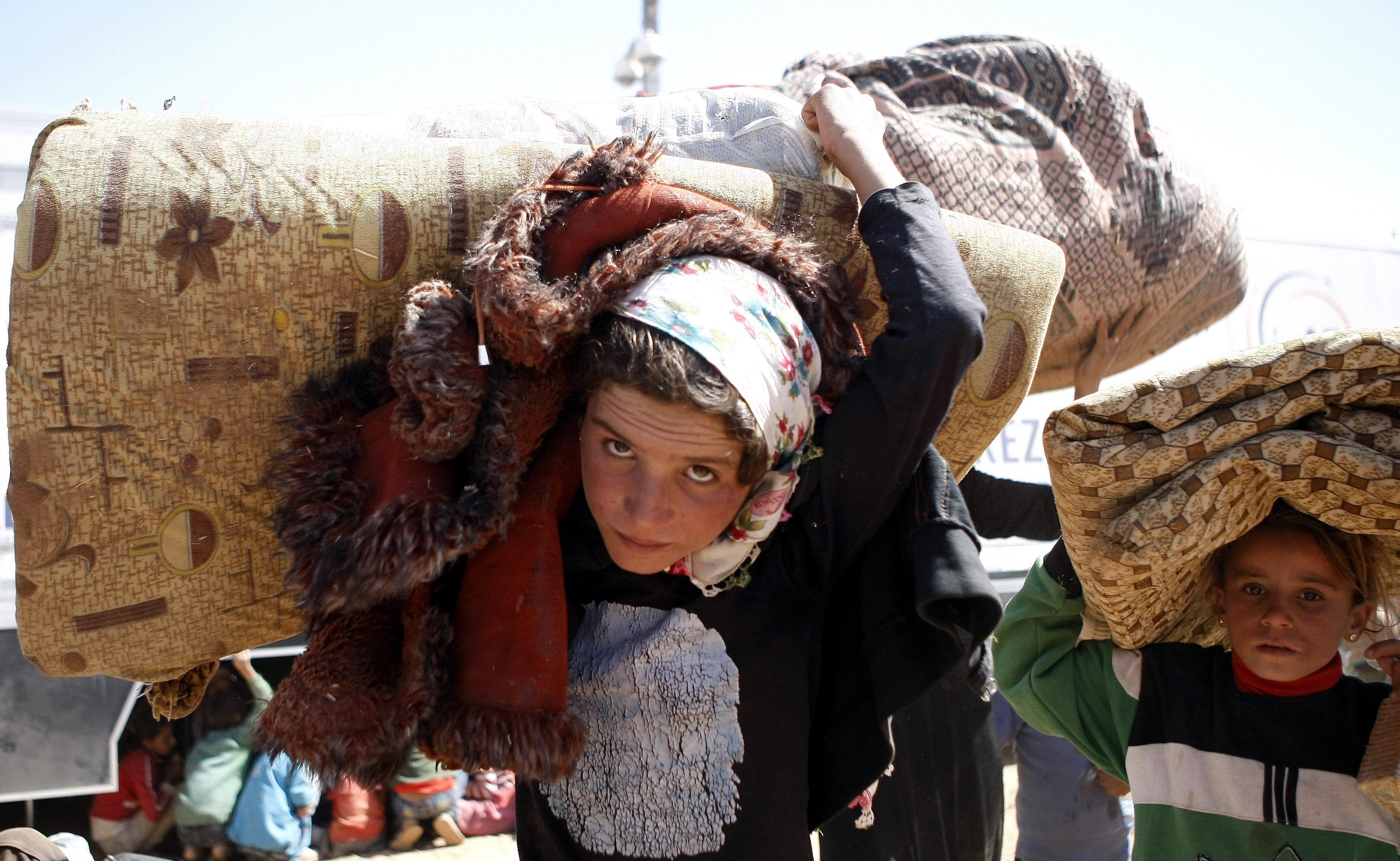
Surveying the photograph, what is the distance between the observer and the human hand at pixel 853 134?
1.56 meters

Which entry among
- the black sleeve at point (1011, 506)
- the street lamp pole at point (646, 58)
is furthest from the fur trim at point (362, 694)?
the street lamp pole at point (646, 58)

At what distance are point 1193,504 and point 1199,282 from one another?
2.94ft

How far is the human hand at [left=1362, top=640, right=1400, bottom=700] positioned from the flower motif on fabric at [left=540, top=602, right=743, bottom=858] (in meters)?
1.08

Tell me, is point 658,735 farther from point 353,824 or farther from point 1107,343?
point 353,824

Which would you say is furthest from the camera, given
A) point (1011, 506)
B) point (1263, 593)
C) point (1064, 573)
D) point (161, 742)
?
point (161, 742)

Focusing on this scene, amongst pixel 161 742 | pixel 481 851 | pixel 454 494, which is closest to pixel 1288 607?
pixel 454 494

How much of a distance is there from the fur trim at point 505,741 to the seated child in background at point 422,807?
4033 millimetres

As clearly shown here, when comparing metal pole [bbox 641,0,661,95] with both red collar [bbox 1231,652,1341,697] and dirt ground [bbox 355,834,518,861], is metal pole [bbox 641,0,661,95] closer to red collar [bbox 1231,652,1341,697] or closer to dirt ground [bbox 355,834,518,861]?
dirt ground [bbox 355,834,518,861]

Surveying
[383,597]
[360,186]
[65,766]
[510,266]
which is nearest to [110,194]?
[360,186]

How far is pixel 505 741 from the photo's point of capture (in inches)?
48.0

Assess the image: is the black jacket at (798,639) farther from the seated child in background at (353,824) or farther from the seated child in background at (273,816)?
the seated child in background at (353,824)

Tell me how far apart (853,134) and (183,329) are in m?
1.10

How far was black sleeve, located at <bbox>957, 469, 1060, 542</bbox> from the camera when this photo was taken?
3109 millimetres

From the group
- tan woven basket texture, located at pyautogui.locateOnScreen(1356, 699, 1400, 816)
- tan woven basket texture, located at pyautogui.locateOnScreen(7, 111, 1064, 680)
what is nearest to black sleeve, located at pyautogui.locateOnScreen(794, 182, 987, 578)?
tan woven basket texture, located at pyautogui.locateOnScreen(7, 111, 1064, 680)
